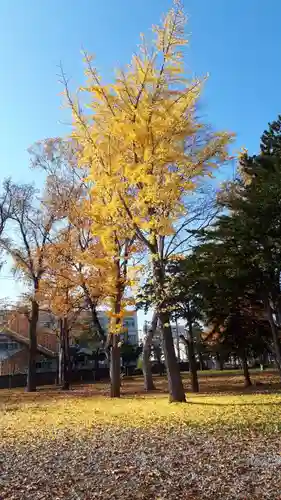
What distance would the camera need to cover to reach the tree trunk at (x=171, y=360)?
11789 mm

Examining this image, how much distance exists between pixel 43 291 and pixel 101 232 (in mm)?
10533

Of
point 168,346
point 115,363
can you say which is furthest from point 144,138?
point 115,363

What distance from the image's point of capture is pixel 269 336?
1689 cm

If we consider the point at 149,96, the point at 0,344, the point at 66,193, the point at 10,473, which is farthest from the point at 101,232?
the point at 0,344

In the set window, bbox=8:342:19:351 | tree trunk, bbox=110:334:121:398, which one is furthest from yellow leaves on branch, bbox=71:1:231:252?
window, bbox=8:342:19:351

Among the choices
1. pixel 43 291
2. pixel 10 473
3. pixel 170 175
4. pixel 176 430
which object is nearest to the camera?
pixel 10 473

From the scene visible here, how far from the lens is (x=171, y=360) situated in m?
11.8

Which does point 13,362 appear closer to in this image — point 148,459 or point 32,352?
point 32,352

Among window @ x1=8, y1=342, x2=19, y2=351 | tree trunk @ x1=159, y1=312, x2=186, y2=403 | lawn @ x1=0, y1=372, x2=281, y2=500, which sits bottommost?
lawn @ x1=0, y1=372, x2=281, y2=500

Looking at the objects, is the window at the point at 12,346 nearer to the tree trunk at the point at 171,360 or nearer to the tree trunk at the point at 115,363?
the tree trunk at the point at 115,363

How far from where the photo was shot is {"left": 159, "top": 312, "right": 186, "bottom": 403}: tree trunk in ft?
38.7

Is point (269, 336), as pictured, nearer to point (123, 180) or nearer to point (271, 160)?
point (271, 160)

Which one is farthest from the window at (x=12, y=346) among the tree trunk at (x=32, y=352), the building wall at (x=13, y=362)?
the tree trunk at (x=32, y=352)

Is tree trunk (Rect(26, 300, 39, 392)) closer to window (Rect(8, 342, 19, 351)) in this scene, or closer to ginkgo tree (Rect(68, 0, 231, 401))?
ginkgo tree (Rect(68, 0, 231, 401))
